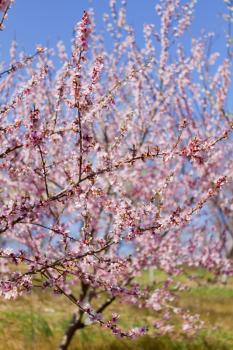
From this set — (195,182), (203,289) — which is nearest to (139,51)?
(195,182)

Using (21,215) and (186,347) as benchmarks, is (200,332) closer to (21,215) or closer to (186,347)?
(186,347)

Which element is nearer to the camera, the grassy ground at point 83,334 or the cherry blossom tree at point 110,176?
the cherry blossom tree at point 110,176

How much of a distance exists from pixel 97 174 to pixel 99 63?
80cm

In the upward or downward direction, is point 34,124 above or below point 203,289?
below

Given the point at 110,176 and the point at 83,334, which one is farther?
the point at 83,334

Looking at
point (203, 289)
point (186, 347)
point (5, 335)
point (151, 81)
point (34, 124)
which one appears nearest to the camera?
point (34, 124)

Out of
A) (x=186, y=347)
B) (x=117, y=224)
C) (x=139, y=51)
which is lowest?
(x=117, y=224)

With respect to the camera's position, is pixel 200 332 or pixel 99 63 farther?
pixel 200 332

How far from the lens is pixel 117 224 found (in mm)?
4277

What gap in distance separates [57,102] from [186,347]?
7366 millimetres

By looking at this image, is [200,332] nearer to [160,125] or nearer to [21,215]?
→ [160,125]

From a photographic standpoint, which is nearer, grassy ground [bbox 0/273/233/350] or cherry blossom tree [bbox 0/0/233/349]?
cherry blossom tree [bbox 0/0/233/349]

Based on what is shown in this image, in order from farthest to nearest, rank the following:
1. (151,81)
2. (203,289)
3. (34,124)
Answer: (203,289) → (151,81) → (34,124)

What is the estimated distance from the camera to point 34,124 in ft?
13.3
